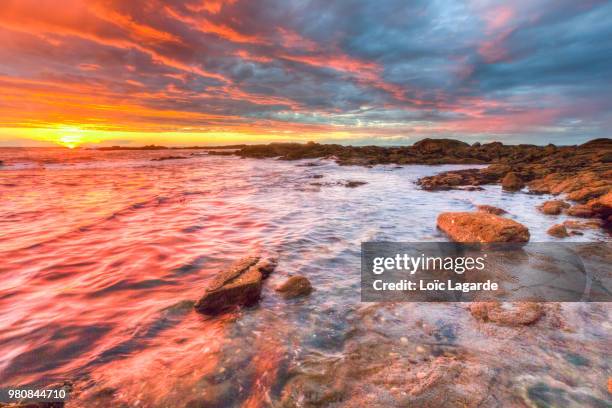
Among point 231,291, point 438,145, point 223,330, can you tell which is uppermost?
point 438,145

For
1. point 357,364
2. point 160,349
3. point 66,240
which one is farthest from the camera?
point 66,240

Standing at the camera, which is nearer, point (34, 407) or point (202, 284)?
point (34, 407)

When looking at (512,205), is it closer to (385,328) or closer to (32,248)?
(385,328)

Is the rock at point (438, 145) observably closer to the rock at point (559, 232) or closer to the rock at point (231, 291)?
the rock at point (559, 232)

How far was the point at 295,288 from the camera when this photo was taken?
5676 mm

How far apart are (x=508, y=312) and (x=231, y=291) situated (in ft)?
15.0

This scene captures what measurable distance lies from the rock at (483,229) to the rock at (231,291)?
5.99 meters

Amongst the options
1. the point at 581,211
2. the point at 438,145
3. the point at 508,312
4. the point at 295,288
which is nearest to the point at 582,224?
the point at 581,211

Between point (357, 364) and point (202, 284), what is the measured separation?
3631mm

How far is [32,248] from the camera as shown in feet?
27.1

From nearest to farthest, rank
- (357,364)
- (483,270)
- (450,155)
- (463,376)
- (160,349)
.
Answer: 1. (463,376)
2. (357,364)
3. (160,349)
4. (483,270)
5. (450,155)

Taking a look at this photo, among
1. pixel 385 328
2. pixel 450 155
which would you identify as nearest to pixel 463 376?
pixel 385 328

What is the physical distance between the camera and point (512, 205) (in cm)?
1399

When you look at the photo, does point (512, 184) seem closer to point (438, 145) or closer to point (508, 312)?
point (508, 312)
